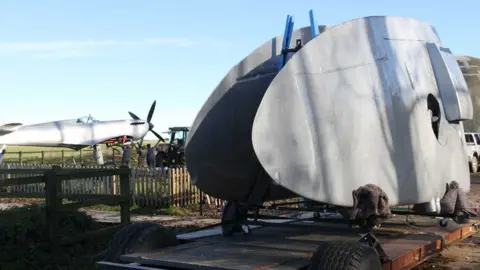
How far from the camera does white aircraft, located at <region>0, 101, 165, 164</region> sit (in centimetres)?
2706

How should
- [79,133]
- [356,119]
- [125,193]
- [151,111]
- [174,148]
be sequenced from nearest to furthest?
[356,119] → [125,193] → [174,148] → [79,133] → [151,111]

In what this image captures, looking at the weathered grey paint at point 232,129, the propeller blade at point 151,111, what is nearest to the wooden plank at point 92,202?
the weathered grey paint at point 232,129

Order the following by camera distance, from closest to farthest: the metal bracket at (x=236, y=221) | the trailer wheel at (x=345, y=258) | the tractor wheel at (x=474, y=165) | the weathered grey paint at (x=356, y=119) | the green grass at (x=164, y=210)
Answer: the trailer wheel at (x=345, y=258)
the weathered grey paint at (x=356, y=119)
the metal bracket at (x=236, y=221)
the green grass at (x=164, y=210)
the tractor wheel at (x=474, y=165)

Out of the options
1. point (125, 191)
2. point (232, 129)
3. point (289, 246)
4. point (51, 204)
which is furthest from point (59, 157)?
point (289, 246)

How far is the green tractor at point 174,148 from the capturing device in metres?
28.9

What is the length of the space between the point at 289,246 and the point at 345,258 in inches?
60.3

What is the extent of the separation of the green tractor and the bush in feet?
63.3

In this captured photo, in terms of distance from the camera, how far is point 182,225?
38.9 ft

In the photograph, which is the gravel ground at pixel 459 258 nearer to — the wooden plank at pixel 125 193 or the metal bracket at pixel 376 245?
the metal bracket at pixel 376 245

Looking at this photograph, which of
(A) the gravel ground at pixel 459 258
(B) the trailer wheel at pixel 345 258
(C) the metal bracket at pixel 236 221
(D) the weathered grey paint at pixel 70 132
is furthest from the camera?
(D) the weathered grey paint at pixel 70 132

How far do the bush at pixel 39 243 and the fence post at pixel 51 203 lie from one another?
0.36 feet

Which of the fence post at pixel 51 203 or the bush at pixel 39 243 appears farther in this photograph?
the fence post at pixel 51 203

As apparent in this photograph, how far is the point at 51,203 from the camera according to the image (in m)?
8.06

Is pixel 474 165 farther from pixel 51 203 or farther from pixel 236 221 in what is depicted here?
pixel 51 203
